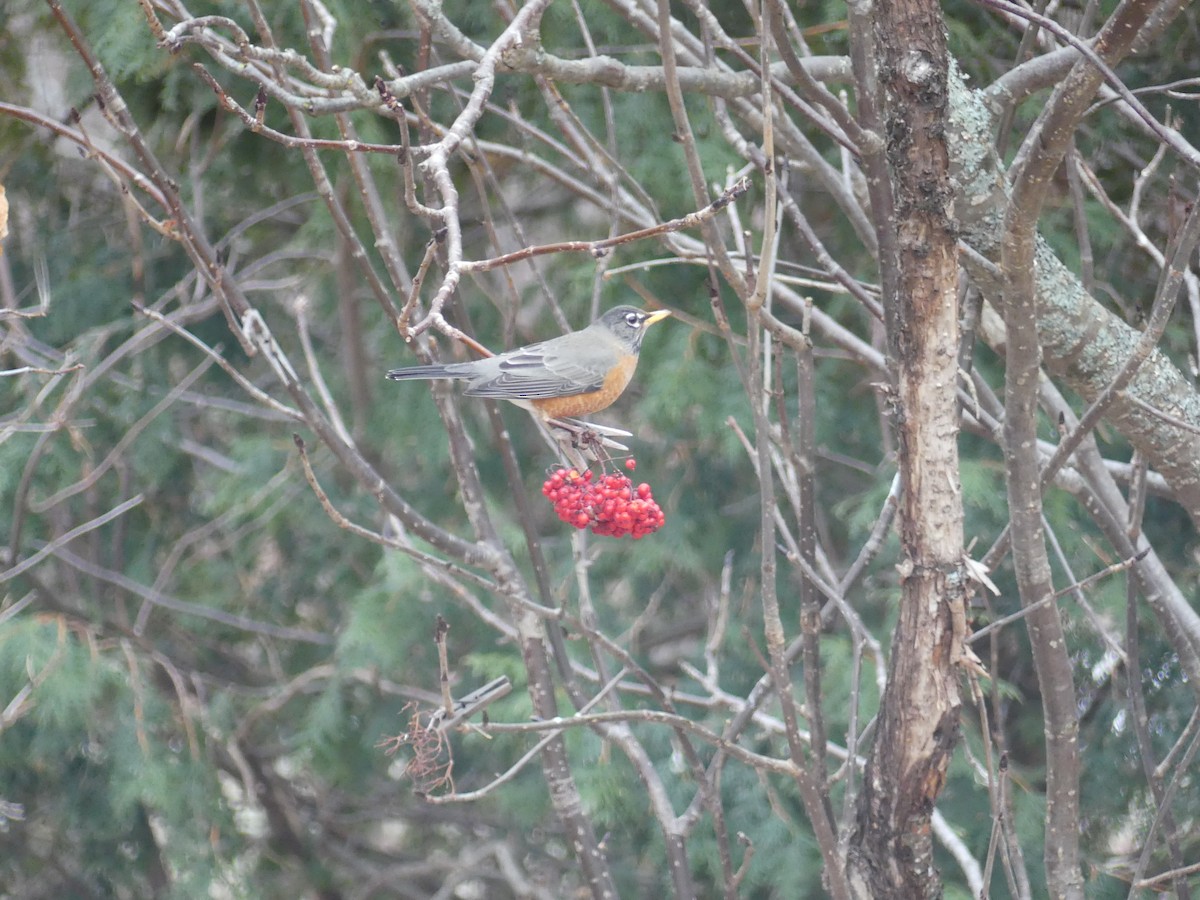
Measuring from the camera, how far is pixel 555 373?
2344 mm

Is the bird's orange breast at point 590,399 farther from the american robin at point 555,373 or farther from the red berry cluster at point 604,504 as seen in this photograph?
the red berry cluster at point 604,504

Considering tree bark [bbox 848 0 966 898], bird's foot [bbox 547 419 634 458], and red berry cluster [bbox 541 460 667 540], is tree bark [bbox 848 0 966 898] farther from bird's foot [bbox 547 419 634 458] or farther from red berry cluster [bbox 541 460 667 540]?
bird's foot [bbox 547 419 634 458]

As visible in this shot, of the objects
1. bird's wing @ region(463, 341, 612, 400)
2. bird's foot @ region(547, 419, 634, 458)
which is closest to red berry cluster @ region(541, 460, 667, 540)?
bird's foot @ region(547, 419, 634, 458)

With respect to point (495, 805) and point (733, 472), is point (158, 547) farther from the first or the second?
point (733, 472)

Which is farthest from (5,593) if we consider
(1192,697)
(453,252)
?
(1192,697)

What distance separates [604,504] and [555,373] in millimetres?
528

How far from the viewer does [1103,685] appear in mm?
3691

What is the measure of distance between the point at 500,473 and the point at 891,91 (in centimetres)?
298

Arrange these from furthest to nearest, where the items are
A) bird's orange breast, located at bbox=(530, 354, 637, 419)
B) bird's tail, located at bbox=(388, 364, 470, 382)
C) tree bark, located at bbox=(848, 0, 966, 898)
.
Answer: bird's orange breast, located at bbox=(530, 354, 637, 419), bird's tail, located at bbox=(388, 364, 470, 382), tree bark, located at bbox=(848, 0, 966, 898)

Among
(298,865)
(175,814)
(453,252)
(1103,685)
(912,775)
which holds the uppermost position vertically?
(453,252)

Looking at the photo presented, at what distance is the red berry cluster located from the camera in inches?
74.0

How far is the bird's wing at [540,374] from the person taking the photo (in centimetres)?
222

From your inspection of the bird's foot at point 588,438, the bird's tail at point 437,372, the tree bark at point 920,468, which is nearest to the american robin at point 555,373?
the bird's tail at point 437,372

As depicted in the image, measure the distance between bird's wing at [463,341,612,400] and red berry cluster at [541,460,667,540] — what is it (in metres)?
0.29
